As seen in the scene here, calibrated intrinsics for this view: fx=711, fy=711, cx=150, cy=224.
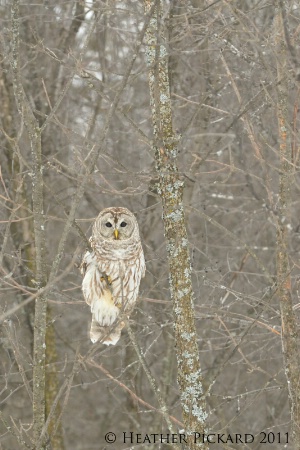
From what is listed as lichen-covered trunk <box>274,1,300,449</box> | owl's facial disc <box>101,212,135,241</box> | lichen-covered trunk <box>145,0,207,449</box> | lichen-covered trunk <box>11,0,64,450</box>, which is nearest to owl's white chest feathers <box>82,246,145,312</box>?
owl's facial disc <box>101,212,135,241</box>

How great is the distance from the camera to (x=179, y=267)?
168 inches

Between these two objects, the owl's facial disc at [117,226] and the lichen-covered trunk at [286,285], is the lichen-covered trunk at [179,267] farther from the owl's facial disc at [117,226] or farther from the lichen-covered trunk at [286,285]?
the owl's facial disc at [117,226]

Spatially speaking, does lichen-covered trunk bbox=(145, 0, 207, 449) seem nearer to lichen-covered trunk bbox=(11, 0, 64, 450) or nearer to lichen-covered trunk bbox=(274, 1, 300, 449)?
lichen-covered trunk bbox=(274, 1, 300, 449)

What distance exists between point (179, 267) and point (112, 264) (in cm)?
150

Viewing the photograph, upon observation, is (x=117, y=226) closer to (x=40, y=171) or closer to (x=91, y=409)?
(x=40, y=171)

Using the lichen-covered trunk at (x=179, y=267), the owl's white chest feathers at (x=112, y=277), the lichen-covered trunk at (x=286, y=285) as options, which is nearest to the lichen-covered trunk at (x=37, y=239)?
the lichen-covered trunk at (x=179, y=267)

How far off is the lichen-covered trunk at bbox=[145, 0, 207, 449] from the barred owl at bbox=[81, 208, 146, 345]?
1.37 m

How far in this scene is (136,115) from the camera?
31.3 ft

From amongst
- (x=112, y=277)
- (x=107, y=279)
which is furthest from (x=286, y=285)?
(x=112, y=277)

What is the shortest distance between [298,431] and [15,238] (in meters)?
5.31

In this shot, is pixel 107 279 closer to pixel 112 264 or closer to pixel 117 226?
pixel 112 264

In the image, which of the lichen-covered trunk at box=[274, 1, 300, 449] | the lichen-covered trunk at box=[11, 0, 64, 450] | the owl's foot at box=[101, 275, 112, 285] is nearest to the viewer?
the lichen-covered trunk at box=[11, 0, 64, 450]

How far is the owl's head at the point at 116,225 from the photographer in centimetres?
575

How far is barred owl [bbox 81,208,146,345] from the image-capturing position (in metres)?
5.67
